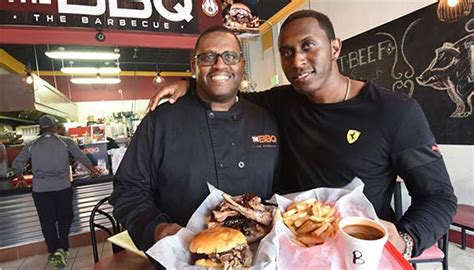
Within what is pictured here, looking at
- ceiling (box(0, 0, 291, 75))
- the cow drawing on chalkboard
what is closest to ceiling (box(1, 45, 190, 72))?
ceiling (box(0, 0, 291, 75))

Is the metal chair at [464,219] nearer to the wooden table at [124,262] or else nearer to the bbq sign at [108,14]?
the wooden table at [124,262]

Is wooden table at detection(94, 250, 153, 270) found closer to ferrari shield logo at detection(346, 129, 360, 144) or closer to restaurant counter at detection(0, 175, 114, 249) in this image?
ferrari shield logo at detection(346, 129, 360, 144)

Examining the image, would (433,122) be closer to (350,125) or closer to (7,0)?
(350,125)

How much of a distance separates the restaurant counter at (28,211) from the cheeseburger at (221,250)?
4.05m

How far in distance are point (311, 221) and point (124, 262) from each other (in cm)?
183

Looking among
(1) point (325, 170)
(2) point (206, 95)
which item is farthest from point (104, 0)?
(1) point (325, 170)

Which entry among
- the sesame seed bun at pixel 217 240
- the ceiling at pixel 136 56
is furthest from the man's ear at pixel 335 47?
the ceiling at pixel 136 56

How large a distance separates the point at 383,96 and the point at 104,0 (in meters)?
2.83

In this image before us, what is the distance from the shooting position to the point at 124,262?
2246mm

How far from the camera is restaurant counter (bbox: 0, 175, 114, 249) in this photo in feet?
13.3

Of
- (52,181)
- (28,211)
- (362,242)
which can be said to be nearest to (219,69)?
(362,242)

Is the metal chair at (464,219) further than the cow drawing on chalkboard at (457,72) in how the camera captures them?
No

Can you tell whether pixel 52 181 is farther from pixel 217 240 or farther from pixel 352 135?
pixel 352 135

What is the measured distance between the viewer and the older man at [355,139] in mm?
1025
